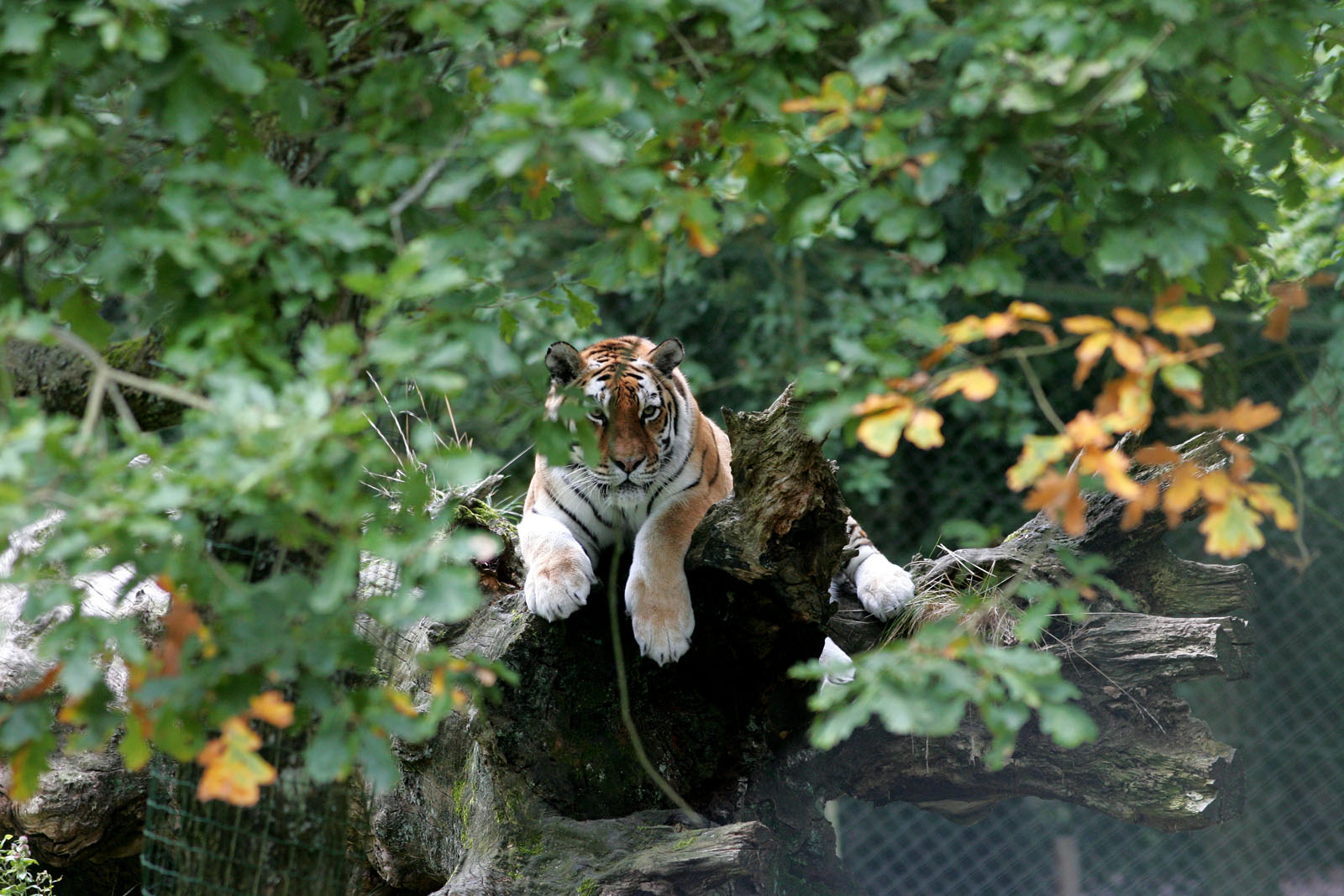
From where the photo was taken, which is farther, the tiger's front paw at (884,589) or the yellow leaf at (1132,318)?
the tiger's front paw at (884,589)

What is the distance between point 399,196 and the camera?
1.37 meters

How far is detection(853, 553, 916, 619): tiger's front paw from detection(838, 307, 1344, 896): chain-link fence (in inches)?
100

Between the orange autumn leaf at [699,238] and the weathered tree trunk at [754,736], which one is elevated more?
the orange autumn leaf at [699,238]

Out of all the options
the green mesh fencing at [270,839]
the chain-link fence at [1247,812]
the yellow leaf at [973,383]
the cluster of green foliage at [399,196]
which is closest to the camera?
the cluster of green foliage at [399,196]

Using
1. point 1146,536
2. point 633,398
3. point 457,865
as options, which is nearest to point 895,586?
point 1146,536

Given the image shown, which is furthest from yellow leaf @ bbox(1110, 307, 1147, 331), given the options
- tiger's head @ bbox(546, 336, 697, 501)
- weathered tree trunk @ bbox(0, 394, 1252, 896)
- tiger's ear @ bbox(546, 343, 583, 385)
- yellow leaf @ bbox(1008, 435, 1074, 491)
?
tiger's ear @ bbox(546, 343, 583, 385)

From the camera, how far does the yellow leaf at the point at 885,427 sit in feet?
3.67

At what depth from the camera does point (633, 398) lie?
90.8 inches

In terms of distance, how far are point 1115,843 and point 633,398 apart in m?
3.86

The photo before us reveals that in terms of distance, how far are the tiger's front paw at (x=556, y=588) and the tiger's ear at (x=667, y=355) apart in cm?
56

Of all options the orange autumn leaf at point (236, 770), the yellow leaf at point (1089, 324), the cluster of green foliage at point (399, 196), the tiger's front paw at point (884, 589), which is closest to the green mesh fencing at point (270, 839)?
the cluster of green foliage at point (399, 196)

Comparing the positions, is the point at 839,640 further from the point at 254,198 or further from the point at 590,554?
the point at 254,198

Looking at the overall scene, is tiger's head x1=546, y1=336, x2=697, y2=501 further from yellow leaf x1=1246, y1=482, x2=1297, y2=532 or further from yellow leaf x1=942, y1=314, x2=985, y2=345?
yellow leaf x1=1246, y1=482, x2=1297, y2=532

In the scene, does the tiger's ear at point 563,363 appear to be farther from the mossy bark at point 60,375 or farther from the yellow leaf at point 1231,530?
the yellow leaf at point 1231,530
